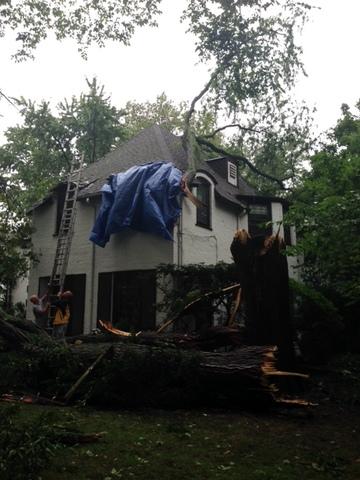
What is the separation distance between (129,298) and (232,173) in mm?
7817

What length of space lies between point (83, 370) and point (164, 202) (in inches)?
266

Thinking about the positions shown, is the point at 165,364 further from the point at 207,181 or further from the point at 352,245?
the point at 207,181

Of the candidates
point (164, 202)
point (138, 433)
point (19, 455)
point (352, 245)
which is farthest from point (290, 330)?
point (164, 202)

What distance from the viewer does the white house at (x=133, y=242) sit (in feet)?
44.2

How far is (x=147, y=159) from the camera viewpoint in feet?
52.3

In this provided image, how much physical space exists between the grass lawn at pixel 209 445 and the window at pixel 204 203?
904 cm

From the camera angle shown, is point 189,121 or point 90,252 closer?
point 90,252

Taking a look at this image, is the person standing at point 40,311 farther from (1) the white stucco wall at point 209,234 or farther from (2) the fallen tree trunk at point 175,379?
(2) the fallen tree trunk at point 175,379

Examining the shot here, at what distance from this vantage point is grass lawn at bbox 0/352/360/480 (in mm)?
3842

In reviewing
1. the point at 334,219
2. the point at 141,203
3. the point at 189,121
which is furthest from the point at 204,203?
the point at 334,219

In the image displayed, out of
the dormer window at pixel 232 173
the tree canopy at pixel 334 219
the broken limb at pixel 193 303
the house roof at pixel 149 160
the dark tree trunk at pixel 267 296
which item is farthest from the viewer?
the dormer window at pixel 232 173

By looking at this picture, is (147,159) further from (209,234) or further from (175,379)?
(175,379)

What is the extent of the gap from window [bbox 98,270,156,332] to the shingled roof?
296 cm

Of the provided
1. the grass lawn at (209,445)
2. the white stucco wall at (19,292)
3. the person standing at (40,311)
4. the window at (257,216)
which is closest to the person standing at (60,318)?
the person standing at (40,311)
